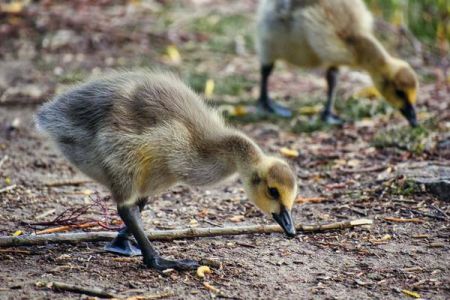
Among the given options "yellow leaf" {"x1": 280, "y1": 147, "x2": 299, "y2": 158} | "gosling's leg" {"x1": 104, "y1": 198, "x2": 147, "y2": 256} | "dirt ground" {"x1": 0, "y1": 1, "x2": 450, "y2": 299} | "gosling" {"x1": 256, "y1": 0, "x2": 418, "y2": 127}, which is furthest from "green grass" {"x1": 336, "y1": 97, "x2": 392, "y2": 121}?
"gosling's leg" {"x1": 104, "y1": 198, "x2": 147, "y2": 256}

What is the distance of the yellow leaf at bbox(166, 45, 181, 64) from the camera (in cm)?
980

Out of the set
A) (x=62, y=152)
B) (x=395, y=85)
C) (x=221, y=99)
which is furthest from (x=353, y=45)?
(x=62, y=152)

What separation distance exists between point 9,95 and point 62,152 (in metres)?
3.66

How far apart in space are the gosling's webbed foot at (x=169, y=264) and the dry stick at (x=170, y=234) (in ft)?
1.37

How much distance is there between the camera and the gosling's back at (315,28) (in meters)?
7.54

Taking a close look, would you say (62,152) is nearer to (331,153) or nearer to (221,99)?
(331,153)

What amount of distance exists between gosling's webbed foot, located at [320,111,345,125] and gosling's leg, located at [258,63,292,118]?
397mm

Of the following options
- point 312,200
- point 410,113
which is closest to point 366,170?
point 312,200

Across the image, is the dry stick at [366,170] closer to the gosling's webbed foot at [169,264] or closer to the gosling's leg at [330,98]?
the gosling's leg at [330,98]

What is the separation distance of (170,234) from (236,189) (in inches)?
54.3

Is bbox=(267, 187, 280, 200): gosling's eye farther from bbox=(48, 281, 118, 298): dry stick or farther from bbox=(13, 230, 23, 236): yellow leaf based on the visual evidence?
bbox=(13, 230, 23, 236): yellow leaf

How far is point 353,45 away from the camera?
25.1ft

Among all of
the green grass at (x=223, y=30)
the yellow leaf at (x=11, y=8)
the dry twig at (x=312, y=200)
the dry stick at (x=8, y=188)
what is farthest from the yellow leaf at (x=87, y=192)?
the yellow leaf at (x=11, y=8)

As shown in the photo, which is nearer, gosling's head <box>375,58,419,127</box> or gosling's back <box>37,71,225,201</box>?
gosling's back <box>37,71,225,201</box>
